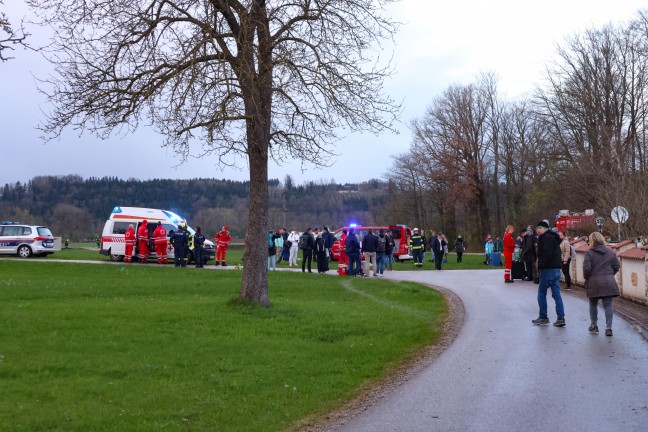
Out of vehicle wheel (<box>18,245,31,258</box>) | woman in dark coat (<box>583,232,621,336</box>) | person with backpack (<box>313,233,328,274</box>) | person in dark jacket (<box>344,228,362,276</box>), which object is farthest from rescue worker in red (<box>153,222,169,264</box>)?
woman in dark coat (<box>583,232,621,336</box>)

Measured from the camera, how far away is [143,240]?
3244 centimetres

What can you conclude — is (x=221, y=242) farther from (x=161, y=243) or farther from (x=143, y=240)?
(x=143, y=240)

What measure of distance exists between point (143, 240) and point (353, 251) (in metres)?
10.4

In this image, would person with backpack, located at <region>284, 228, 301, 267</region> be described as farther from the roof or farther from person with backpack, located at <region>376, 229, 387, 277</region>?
the roof

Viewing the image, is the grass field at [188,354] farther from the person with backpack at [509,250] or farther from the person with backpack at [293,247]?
the person with backpack at [293,247]

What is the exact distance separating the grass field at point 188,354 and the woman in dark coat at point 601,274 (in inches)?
114

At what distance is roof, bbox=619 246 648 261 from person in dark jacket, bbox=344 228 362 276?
1071 cm

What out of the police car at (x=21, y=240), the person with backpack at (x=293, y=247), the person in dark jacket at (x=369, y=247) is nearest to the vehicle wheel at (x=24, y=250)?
the police car at (x=21, y=240)

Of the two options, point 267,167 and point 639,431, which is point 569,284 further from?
point 639,431

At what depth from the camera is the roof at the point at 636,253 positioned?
55.8 feet

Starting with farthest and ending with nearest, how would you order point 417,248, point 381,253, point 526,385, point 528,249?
point 417,248, point 381,253, point 528,249, point 526,385

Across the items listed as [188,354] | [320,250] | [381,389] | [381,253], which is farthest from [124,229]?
[381,389]

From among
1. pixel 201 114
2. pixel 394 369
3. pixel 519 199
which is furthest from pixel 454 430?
pixel 519 199

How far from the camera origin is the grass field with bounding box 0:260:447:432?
23.2 feet
